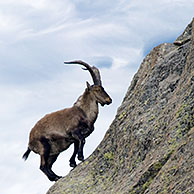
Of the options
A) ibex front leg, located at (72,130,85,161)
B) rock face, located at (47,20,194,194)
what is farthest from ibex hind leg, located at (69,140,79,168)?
rock face, located at (47,20,194,194)

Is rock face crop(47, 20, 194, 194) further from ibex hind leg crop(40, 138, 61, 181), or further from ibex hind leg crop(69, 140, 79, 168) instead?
ibex hind leg crop(40, 138, 61, 181)

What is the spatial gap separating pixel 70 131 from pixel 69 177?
2576mm

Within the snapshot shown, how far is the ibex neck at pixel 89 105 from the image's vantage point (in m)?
12.6

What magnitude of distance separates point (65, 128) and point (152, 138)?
16.5ft

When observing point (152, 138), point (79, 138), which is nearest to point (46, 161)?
point (79, 138)

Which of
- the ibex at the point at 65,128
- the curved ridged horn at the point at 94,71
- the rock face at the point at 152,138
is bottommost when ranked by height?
the rock face at the point at 152,138

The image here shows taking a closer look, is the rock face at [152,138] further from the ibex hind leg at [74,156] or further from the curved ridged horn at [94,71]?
the curved ridged horn at [94,71]

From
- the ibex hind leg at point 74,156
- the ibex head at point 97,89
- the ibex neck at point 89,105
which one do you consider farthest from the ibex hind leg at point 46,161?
the ibex head at point 97,89

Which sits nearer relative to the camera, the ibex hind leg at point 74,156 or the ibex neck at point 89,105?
the ibex hind leg at point 74,156

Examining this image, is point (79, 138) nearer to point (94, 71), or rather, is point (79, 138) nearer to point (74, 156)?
point (74, 156)

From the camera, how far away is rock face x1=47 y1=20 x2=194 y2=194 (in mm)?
6156

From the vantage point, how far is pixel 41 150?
12281 mm

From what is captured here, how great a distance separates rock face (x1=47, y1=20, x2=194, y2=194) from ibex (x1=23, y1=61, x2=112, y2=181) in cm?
227

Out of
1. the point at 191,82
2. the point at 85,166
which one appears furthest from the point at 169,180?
the point at 85,166
